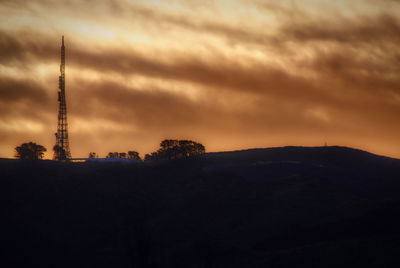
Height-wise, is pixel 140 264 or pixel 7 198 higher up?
pixel 7 198

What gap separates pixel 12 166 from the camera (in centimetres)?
14112

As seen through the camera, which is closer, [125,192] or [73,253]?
[73,253]

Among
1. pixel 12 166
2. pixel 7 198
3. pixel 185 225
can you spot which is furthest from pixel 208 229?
pixel 12 166

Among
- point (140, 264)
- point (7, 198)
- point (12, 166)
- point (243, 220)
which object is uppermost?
point (12, 166)

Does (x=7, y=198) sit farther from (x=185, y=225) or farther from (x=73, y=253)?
(x=185, y=225)

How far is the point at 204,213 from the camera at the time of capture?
115m

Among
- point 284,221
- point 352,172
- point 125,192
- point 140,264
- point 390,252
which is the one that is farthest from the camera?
point 352,172

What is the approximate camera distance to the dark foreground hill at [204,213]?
310 ft

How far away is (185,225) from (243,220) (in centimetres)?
1159

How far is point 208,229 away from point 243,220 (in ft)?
25.7

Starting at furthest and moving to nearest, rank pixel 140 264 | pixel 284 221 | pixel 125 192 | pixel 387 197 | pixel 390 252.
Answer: pixel 125 192, pixel 387 197, pixel 284 221, pixel 140 264, pixel 390 252

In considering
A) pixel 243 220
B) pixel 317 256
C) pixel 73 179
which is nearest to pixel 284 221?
pixel 243 220

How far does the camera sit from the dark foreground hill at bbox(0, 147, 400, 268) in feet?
310

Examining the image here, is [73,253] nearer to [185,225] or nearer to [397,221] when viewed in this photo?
[185,225]
